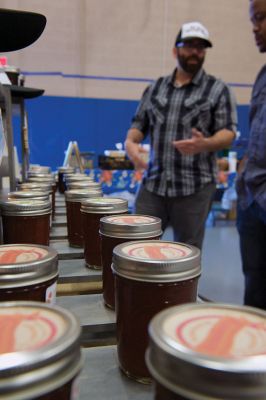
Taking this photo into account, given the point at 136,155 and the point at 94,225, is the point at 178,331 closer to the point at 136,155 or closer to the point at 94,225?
the point at 94,225

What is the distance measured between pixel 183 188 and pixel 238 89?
381 cm

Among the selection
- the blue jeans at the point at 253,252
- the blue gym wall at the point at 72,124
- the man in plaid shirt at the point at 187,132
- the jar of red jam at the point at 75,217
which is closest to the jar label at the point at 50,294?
the jar of red jam at the point at 75,217

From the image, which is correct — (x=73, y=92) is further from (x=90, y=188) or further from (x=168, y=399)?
(x=168, y=399)

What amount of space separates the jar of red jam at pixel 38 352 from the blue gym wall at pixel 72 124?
13.4 ft

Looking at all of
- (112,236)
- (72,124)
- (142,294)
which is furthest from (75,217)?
(72,124)

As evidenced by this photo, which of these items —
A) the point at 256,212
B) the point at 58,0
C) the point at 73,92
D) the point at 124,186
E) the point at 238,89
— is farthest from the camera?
→ the point at 238,89

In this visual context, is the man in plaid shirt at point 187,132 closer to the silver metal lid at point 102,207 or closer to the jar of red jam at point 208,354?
the silver metal lid at point 102,207

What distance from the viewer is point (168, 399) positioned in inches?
13.9

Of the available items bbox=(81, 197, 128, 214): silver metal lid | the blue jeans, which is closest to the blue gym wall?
the blue jeans

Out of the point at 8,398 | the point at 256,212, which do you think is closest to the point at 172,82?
the point at 256,212

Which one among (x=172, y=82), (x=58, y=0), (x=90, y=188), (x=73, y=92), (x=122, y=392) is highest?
(x=58, y=0)

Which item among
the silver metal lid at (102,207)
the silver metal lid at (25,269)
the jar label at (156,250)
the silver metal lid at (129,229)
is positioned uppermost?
the silver metal lid at (102,207)

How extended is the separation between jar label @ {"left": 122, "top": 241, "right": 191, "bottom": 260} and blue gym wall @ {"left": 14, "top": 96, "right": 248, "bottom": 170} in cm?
386

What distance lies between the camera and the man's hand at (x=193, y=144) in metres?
1.83
